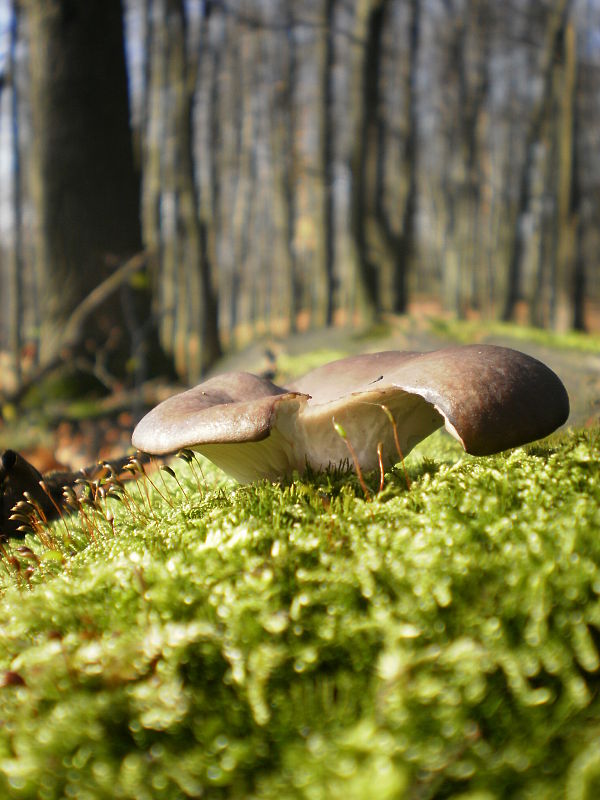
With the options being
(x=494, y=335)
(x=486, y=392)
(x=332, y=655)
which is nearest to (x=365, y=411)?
(x=486, y=392)

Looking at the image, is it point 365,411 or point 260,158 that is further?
point 260,158

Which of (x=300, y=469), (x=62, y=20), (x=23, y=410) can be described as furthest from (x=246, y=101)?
(x=300, y=469)

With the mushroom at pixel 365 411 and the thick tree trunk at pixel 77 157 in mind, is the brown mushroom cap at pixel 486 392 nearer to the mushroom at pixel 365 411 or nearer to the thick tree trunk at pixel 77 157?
the mushroom at pixel 365 411

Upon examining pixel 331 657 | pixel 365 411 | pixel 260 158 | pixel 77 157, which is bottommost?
pixel 331 657

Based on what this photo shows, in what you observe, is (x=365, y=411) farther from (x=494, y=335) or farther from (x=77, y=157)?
(x=77, y=157)

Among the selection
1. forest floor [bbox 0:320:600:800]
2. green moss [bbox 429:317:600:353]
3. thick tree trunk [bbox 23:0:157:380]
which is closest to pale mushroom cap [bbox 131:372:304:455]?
forest floor [bbox 0:320:600:800]

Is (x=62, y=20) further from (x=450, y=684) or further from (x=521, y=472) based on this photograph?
(x=450, y=684)
